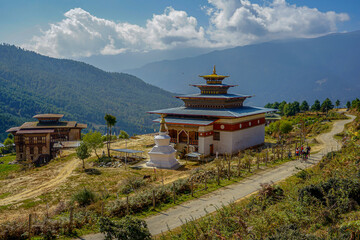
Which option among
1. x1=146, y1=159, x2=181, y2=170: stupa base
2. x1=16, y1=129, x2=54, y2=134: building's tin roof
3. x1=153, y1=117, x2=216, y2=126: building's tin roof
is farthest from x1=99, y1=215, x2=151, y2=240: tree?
x1=16, y1=129, x2=54, y2=134: building's tin roof

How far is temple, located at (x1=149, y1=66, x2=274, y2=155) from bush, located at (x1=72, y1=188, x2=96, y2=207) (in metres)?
18.0

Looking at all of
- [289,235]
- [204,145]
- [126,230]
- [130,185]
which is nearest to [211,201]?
[130,185]

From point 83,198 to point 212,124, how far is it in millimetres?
21205

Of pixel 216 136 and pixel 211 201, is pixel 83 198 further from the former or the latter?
pixel 216 136

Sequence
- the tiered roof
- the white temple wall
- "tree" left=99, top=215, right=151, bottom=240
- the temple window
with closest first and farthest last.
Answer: "tree" left=99, top=215, right=151, bottom=240
the white temple wall
the tiered roof
the temple window

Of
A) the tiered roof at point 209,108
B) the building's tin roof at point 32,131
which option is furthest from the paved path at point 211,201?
the building's tin roof at point 32,131

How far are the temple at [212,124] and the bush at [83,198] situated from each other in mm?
18000

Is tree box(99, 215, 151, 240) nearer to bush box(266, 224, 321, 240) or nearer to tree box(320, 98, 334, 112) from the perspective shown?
bush box(266, 224, 321, 240)

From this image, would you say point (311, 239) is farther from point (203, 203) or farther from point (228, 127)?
point (228, 127)

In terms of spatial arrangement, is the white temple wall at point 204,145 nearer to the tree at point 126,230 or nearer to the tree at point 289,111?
the tree at point 126,230

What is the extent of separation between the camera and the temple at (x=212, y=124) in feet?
121

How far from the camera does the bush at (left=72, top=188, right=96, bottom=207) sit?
65.8 feet

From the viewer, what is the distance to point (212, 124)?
37.8 metres

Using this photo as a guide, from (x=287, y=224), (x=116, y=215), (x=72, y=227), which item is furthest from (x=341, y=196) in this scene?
(x=72, y=227)
